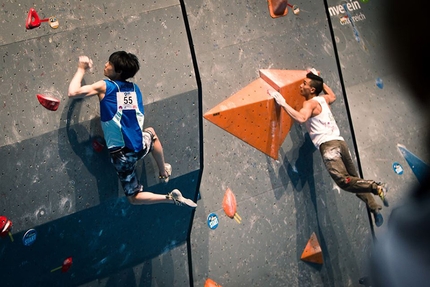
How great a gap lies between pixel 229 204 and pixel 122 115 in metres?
1.31

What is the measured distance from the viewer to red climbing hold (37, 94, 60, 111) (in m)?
3.86

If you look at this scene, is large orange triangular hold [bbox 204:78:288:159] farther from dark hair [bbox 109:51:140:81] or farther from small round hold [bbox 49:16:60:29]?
small round hold [bbox 49:16:60:29]

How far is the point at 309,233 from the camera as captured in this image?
201 inches

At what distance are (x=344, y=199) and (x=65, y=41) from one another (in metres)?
2.75

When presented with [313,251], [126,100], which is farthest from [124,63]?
[313,251]

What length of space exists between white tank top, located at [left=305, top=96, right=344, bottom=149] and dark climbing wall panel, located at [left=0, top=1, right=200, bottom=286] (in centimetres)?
102

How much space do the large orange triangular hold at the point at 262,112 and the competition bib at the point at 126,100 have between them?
0.89m

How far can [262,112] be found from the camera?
15.8ft

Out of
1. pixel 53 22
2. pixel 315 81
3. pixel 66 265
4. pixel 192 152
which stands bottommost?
pixel 66 265

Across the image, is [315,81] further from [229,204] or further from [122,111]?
[122,111]

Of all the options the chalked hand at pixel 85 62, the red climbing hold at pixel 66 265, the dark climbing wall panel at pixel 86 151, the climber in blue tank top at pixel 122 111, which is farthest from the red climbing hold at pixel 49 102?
the red climbing hold at pixel 66 265

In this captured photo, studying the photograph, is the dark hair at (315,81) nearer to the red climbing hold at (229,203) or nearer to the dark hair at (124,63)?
the red climbing hold at (229,203)

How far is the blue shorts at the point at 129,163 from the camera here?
3.92 m

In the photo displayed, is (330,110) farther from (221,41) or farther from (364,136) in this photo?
(221,41)
